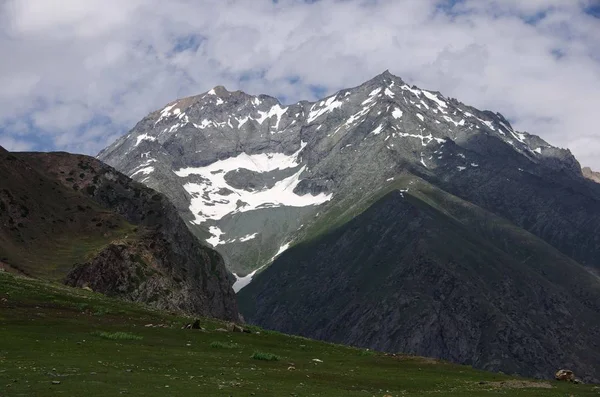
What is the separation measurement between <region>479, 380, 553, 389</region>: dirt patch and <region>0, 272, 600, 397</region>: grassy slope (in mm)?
108

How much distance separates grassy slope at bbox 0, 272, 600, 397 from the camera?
3041cm

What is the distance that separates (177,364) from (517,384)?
69.6 feet

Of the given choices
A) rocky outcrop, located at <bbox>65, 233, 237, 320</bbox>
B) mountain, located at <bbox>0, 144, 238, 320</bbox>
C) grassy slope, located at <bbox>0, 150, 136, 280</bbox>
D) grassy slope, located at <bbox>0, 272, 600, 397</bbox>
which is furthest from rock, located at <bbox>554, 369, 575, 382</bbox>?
grassy slope, located at <bbox>0, 150, 136, 280</bbox>

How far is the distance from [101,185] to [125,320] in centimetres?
15182

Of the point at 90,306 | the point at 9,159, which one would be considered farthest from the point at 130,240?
the point at 90,306

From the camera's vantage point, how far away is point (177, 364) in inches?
1473

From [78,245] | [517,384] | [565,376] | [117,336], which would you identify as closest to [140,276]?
[78,245]

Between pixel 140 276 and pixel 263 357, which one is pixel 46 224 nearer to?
pixel 140 276

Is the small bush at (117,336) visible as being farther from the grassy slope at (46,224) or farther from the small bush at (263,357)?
the grassy slope at (46,224)

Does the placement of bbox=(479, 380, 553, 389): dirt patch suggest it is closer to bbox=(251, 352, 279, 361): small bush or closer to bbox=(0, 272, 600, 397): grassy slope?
bbox=(0, 272, 600, 397): grassy slope

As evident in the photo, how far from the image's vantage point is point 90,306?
194ft

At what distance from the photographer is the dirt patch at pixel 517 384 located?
137 feet

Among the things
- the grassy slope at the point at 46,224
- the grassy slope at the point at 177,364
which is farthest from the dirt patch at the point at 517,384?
the grassy slope at the point at 46,224

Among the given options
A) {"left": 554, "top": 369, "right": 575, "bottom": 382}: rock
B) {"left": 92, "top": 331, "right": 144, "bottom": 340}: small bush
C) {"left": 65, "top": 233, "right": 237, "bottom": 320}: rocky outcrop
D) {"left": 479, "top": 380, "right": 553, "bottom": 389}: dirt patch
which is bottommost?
{"left": 479, "top": 380, "right": 553, "bottom": 389}: dirt patch
